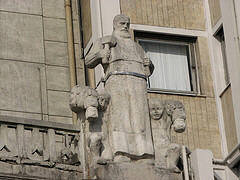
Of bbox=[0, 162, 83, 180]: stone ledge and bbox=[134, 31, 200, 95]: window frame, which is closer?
bbox=[0, 162, 83, 180]: stone ledge

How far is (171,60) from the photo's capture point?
26094mm

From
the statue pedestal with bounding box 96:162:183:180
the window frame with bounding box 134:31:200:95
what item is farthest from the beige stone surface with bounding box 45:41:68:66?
the statue pedestal with bounding box 96:162:183:180

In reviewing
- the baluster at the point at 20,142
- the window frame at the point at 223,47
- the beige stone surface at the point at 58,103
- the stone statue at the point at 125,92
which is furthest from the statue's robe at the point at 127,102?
the window frame at the point at 223,47

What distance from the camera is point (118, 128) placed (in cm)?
1841

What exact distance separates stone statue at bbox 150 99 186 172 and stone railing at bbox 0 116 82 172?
1.27 m

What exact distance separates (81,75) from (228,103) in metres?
3.13

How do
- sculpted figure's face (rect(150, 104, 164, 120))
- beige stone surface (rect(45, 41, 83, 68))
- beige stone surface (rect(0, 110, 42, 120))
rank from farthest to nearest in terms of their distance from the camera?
beige stone surface (rect(45, 41, 83, 68))
beige stone surface (rect(0, 110, 42, 120))
sculpted figure's face (rect(150, 104, 164, 120))

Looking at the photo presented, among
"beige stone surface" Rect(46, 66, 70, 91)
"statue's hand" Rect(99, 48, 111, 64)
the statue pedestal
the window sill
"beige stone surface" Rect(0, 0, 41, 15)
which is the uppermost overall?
"beige stone surface" Rect(0, 0, 41, 15)

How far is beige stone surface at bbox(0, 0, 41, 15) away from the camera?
A: 25.6 meters

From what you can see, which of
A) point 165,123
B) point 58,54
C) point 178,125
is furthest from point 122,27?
point 58,54

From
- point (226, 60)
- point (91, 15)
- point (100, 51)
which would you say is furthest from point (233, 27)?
point (100, 51)

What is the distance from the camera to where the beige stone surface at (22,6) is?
84.0 ft

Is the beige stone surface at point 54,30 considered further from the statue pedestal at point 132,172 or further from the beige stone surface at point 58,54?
the statue pedestal at point 132,172

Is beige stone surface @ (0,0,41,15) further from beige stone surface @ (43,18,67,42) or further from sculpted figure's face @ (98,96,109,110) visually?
sculpted figure's face @ (98,96,109,110)
